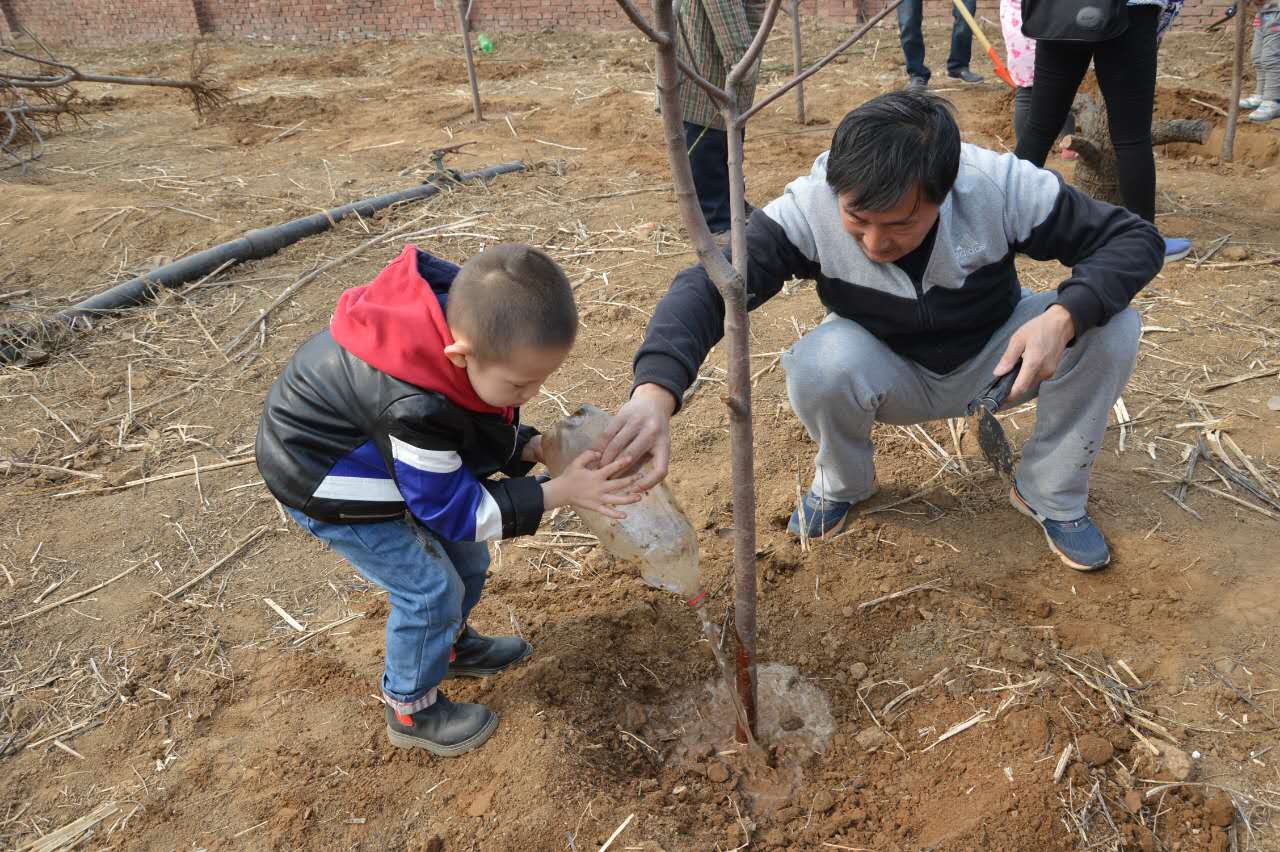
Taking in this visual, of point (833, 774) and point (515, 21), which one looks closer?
point (833, 774)

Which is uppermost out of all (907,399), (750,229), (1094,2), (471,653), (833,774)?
(1094,2)

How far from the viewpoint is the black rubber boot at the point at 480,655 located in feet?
7.95

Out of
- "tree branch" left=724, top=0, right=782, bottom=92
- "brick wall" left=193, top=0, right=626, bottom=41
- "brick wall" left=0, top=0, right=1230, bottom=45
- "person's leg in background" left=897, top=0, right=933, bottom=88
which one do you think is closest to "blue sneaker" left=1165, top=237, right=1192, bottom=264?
"tree branch" left=724, top=0, right=782, bottom=92

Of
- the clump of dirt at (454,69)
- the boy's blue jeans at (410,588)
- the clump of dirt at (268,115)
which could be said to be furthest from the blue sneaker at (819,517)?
the clump of dirt at (454,69)

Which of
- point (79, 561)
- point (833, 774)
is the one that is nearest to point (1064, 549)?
point (833, 774)

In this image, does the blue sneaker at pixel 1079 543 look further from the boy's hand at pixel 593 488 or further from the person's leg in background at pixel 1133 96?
the person's leg in background at pixel 1133 96

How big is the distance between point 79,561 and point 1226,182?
6239 millimetres

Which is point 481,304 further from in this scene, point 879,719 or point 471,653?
point 879,719

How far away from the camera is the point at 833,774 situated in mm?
2189

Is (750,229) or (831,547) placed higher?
(750,229)

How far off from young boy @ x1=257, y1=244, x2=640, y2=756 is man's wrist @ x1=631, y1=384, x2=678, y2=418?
0.22 meters

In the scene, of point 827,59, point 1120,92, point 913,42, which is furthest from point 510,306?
point 913,42

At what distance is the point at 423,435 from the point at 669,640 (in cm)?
109

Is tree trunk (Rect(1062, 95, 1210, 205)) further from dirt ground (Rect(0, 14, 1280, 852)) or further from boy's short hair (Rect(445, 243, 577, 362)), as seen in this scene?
boy's short hair (Rect(445, 243, 577, 362))
